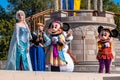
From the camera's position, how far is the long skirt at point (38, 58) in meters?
11.5

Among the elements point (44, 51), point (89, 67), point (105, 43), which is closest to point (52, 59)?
point (44, 51)

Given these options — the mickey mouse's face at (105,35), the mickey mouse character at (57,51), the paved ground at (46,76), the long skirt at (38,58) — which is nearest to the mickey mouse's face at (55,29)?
the mickey mouse character at (57,51)

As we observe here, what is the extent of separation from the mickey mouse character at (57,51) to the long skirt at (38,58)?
0.17 m

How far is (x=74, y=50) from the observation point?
20594mm

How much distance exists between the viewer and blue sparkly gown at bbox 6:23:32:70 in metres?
11.1

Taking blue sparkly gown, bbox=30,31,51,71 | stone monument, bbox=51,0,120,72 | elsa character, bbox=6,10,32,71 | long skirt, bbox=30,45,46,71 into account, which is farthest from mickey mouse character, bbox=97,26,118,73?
stone monument, bbox=51,0,120,72

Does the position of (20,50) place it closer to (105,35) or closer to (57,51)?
(57,51)

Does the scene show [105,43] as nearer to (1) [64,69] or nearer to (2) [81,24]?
(1) [64,69]

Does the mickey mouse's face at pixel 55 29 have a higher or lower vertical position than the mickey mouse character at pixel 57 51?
higher

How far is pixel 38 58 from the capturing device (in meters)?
11.5

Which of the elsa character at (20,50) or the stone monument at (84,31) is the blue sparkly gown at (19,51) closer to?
the elsa character at (20,50)

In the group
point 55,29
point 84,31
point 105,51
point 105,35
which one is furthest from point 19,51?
point 84,31

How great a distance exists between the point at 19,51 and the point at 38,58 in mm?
549

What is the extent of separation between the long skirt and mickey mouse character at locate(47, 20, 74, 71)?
170mm
